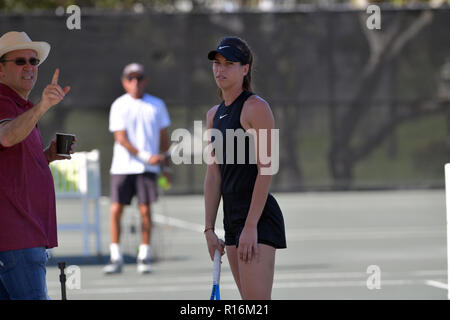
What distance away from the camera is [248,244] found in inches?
203

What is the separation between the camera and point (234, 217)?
5328mm

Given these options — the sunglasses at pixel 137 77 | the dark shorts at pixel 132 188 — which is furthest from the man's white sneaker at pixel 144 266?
the sunglasses at pixel 137 77

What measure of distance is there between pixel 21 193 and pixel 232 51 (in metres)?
1.30

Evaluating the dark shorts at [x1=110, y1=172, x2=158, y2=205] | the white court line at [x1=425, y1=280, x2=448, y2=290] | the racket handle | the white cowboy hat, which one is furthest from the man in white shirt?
the white cowboy hat

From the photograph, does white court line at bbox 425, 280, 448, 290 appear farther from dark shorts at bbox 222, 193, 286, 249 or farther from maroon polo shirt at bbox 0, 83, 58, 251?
maroon polo shirt at bbox 0, 83, 58, 251

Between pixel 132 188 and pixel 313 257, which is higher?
pixel 132 188

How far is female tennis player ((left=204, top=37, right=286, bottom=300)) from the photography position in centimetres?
517

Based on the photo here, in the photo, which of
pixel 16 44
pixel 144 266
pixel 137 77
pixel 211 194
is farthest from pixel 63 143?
pixel 137 77

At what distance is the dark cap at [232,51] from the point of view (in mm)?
5305

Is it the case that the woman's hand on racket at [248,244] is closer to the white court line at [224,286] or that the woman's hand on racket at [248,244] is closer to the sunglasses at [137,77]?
the white court line at [224,286]

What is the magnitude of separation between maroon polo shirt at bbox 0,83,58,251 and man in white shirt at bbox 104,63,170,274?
217 inches

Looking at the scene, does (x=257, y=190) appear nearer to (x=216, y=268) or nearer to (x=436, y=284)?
(x=216, y=268)

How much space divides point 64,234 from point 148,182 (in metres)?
4.49
